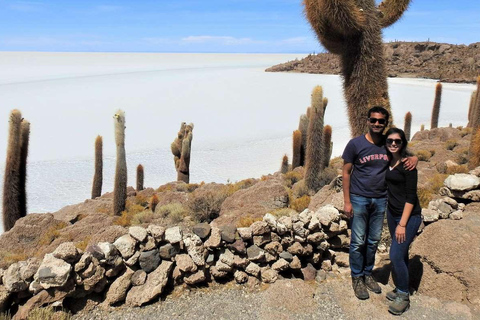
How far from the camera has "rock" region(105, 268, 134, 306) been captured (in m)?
4.57

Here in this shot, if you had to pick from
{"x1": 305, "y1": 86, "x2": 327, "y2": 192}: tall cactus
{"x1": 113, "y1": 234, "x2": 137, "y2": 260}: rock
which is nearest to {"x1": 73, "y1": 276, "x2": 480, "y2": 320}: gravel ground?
{"x1": 113, "y1": 234, "x2": 137, "y2": 260}: rock

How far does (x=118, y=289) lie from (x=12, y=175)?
347 inches

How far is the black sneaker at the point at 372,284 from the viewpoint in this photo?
453 centimetres

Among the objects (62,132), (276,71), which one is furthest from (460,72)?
(62,132)

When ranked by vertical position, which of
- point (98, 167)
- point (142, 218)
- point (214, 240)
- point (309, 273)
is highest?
Answer: point (214, 240)

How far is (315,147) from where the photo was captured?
1127cm

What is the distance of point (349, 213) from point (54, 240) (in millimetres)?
7473

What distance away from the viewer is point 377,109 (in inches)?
161

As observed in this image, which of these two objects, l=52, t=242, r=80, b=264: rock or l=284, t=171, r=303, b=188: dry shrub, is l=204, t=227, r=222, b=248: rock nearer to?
l=52, t=242, r=80, b=264: rock

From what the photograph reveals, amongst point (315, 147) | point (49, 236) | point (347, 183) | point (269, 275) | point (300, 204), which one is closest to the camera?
point (347, 183)

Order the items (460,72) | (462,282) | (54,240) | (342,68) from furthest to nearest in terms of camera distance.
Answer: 1. (460,72)
2. (54,240)
3. (342,68)
4. (462,282)

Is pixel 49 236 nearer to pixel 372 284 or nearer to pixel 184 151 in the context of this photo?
pixel 184 151

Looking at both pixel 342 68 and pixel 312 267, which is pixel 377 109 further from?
pixel 342 68

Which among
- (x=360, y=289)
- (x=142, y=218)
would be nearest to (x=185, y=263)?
(x=360, y=289)
